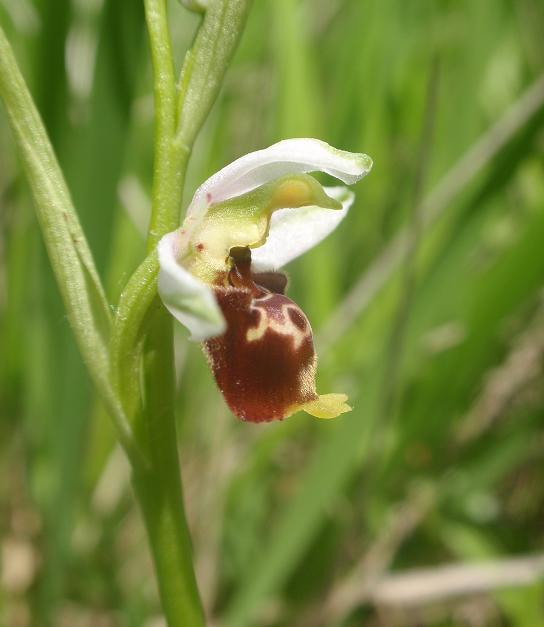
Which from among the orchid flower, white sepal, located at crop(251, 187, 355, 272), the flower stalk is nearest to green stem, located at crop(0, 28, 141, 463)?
the flower stalk

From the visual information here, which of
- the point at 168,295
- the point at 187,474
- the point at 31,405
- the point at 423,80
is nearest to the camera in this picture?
the point at 168,295

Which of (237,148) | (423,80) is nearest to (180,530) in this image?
(237,148)

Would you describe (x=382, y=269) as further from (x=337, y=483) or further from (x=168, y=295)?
(x=168, y=295)

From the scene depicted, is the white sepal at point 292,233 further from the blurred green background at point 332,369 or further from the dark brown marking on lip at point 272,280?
the blurred green background at point 332,369

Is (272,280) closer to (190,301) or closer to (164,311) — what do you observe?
(164,311)

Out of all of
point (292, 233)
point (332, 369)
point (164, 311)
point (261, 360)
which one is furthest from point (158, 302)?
point (332, 369)

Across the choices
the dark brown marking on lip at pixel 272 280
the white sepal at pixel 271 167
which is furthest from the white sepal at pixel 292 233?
the white sepal at pixel 271 167

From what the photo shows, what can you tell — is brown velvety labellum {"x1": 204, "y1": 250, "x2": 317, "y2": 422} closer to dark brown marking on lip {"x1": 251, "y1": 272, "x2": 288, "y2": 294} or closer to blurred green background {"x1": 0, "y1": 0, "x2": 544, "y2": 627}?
dark brown marking on lip {"x1": 251, "y1": 272, "x2": 288, "y2": 294}
